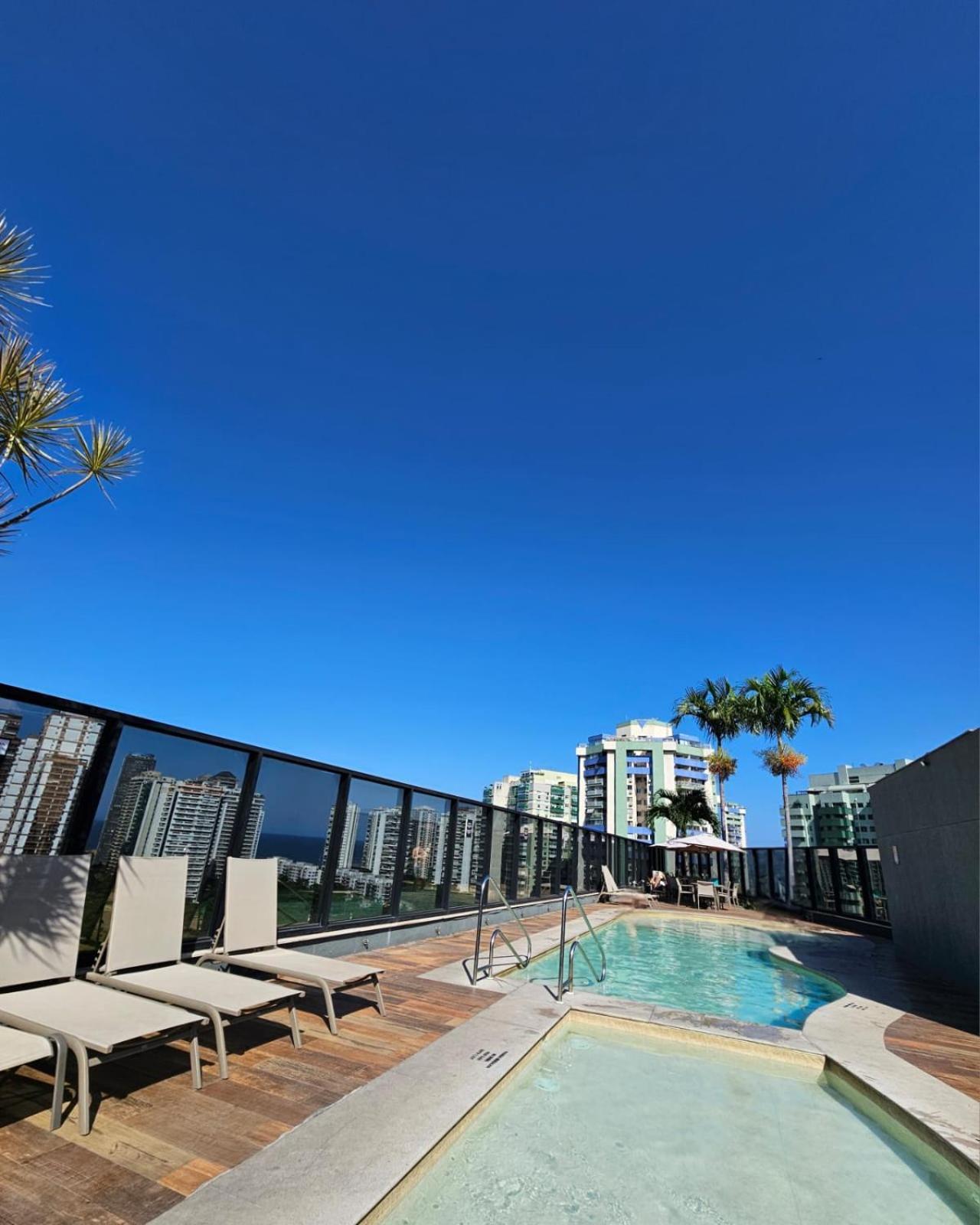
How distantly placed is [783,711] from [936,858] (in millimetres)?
14529

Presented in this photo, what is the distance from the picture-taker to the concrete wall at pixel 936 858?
6.75 metres

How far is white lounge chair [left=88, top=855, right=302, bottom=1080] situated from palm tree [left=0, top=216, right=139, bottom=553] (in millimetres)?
2549

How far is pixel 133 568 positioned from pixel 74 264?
14.1m

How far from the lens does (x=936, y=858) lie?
7723 millimetres

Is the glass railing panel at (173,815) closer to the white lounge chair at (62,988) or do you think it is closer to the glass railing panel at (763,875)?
the white lounge chair at (62,988)

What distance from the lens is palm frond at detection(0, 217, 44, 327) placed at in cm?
358

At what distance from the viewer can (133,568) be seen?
2144cm

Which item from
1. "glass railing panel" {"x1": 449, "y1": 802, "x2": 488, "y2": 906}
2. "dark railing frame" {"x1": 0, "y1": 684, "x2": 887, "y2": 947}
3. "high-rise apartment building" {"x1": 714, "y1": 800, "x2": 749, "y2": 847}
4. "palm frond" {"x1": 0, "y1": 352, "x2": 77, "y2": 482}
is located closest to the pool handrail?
"dark railing frame" {"x1": 0, "y1": 684, "x2": 887, "y2": 947}

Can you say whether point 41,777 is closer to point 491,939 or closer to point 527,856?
point 491,939

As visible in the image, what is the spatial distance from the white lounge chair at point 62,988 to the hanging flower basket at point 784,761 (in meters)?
22.4

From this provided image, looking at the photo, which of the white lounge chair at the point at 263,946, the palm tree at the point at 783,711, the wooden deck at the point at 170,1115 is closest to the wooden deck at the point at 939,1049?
the wooden deck at the point at 170,1115

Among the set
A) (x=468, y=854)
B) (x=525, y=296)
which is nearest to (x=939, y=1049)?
(x=468, y=854)

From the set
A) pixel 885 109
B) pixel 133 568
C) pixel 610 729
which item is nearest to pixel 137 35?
pixel 885 109

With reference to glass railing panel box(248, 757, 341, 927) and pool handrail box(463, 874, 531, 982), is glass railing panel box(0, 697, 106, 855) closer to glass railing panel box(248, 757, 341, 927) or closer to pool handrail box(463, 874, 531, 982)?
glass railing panel box(248, 757, 341, 927)
